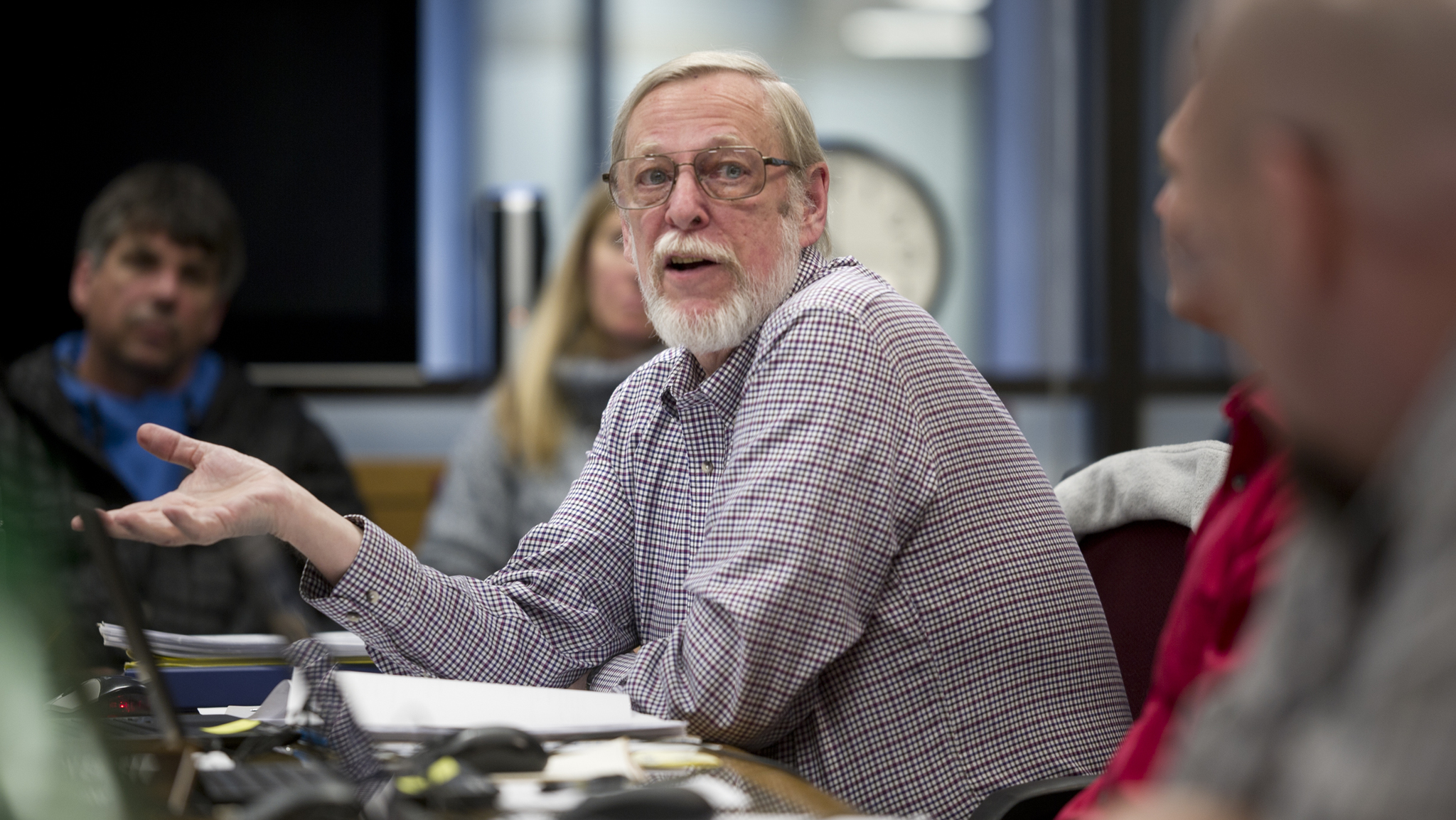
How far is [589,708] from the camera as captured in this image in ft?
3.92

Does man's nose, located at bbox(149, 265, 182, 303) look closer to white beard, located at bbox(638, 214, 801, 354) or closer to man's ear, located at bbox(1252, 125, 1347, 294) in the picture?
white beard, located at bbox(638, 214, 801, 354)

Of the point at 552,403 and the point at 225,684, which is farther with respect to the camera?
the point at 552,403

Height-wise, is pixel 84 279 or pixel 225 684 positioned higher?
pixel 84 279

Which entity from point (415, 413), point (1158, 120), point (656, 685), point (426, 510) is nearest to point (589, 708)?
point (656, 685)

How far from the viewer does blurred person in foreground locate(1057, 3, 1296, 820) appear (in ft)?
2.79

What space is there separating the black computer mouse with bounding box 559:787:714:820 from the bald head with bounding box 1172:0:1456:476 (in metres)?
0.46

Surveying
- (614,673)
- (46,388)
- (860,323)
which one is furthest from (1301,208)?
(46,388)

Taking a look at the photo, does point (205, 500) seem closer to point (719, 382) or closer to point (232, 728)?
point (232, 728)

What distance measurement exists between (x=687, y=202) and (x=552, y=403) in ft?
4.84

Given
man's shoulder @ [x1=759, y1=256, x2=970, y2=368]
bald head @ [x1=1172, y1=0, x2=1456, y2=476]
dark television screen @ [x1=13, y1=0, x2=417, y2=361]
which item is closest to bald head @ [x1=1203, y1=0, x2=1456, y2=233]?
bald head @ [x1=1172, y1=0, x2=1456, y2=476]

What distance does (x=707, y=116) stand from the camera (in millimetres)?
1555

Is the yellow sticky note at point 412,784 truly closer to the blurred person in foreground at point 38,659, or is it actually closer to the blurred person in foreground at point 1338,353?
the blurred person in foreground at point 38,659

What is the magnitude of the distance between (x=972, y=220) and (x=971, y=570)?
126 inches

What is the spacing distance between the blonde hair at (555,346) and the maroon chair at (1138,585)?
167 centimetres
